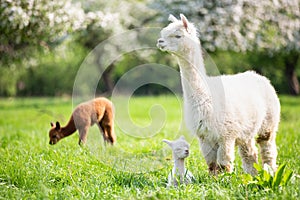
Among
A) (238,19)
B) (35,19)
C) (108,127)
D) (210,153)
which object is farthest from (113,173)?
(238,19)

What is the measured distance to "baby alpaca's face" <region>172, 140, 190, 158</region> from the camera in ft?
→ 14.1

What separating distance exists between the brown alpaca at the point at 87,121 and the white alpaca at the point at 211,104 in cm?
239

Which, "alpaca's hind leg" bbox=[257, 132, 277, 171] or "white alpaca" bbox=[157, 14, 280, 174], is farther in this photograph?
"alpaca's hind leg" bbox=[257, 132, 277, 171]

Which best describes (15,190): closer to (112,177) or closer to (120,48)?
(112,177)

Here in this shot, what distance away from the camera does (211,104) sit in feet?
14.6

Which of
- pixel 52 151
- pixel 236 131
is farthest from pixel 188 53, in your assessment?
pixel 52 151

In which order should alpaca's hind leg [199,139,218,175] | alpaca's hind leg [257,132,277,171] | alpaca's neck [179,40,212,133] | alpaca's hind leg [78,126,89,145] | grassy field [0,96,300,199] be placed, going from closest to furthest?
grassy field [0,96,300,199]
alpaca's neck [179,40,212,133]
alpaca's hind leg [199,139,218,175]
alpaca's hind leg [257,132,277,171]
alpaca's hind leg [78,126,89,145]

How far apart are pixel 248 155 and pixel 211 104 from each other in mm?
939

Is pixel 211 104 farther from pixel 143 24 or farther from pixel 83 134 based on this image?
pixel 143 24

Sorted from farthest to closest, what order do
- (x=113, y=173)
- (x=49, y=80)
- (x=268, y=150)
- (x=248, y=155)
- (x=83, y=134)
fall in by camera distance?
(x=49, y=80) → (x=83, y=134) → (x=268, y=150) → (x=248, y=155) → (x=113, y=173)

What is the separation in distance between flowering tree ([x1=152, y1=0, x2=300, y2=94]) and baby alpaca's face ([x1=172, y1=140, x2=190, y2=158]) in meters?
7.49

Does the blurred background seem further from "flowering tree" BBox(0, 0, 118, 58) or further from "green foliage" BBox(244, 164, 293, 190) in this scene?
"green foliage" BBox(244, 164, 293, 190)

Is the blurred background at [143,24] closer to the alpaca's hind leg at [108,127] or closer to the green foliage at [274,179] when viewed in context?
the alpaca's hind leg at [108,127]

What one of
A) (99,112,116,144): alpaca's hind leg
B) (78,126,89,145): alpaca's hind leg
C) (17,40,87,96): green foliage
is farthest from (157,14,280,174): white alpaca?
(17,40,87,96): green foliage
